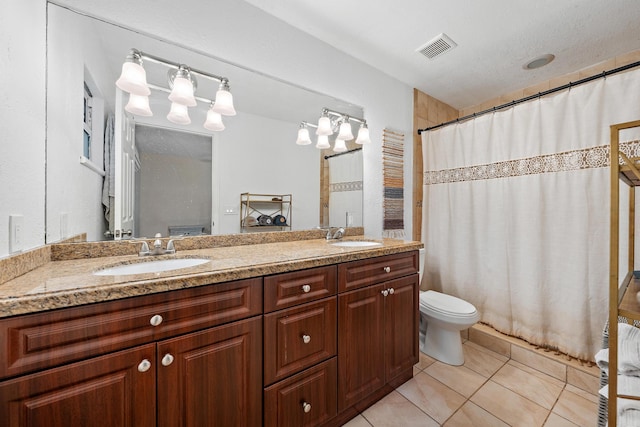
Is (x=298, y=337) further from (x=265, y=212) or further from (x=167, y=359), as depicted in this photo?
(x=265, y=212)

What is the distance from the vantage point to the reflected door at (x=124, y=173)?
1.25 m

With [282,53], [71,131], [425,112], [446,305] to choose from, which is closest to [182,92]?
[71,131]

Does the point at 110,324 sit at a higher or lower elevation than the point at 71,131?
lower

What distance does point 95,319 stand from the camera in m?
0.70

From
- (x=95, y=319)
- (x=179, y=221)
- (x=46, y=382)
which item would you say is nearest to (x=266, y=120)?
(x=179, y=221)

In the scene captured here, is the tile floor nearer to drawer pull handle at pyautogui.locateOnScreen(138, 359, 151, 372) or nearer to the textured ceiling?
drawer pull handle at pyautogui.locateOnScreen(138, 359, 151, 372)

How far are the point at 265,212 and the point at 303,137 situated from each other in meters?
0.63

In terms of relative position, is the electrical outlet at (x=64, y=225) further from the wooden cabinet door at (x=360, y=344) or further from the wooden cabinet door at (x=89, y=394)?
the wooden cabinet door at (x=360, y=344)

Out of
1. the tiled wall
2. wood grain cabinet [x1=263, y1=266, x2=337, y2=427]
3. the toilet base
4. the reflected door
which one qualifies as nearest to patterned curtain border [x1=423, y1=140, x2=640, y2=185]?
the tiled wall

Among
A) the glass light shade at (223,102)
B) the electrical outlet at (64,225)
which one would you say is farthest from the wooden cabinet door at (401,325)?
the electrical outlet at (64,225)

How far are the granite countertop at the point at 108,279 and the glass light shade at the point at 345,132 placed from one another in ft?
3.76

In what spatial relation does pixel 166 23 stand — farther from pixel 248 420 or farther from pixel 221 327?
pixel 248 420

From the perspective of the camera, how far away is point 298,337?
1092 millimetres

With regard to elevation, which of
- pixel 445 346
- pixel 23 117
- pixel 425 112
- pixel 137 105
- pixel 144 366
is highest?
pixel 425 112
